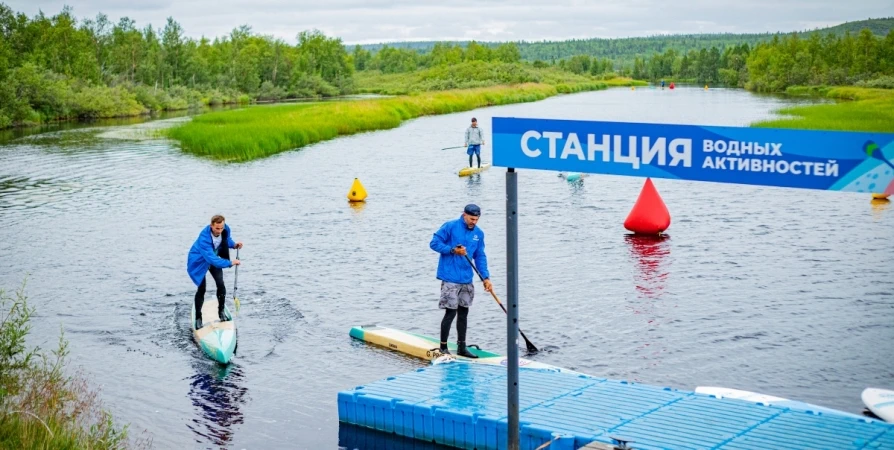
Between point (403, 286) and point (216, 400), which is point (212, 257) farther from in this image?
point (403, 286)

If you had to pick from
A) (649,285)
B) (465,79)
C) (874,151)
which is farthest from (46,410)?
(465,79)

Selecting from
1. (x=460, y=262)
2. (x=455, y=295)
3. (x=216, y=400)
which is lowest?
(x=216, y=400)

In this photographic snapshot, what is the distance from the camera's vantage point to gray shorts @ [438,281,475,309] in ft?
40.5

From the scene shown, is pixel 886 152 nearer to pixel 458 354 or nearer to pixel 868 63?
pixel 458 354

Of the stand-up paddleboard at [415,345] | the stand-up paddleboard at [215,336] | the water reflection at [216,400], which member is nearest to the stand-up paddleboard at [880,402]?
the stand-up paddleboard at [415,345]

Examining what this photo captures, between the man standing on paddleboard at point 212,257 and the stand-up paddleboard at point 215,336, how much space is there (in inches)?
5.7

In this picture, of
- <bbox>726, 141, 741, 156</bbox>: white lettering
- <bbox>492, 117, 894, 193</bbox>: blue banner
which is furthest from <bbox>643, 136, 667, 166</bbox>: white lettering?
<bbox>726, 141, 741, 156</bbox>: white lettering

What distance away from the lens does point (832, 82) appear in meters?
103

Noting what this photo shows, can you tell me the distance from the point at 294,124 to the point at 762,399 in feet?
133

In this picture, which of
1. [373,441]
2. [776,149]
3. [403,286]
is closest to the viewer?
[776,149]

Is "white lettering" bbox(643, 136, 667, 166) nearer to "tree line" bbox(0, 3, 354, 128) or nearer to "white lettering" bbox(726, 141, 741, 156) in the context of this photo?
"white lettering" bbox(726, 141, 741, 156)

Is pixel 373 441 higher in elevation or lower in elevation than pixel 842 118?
lower

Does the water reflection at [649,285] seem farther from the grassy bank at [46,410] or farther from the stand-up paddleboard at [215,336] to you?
the grassy bank at [46,410]

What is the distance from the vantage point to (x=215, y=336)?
45.3 feet
